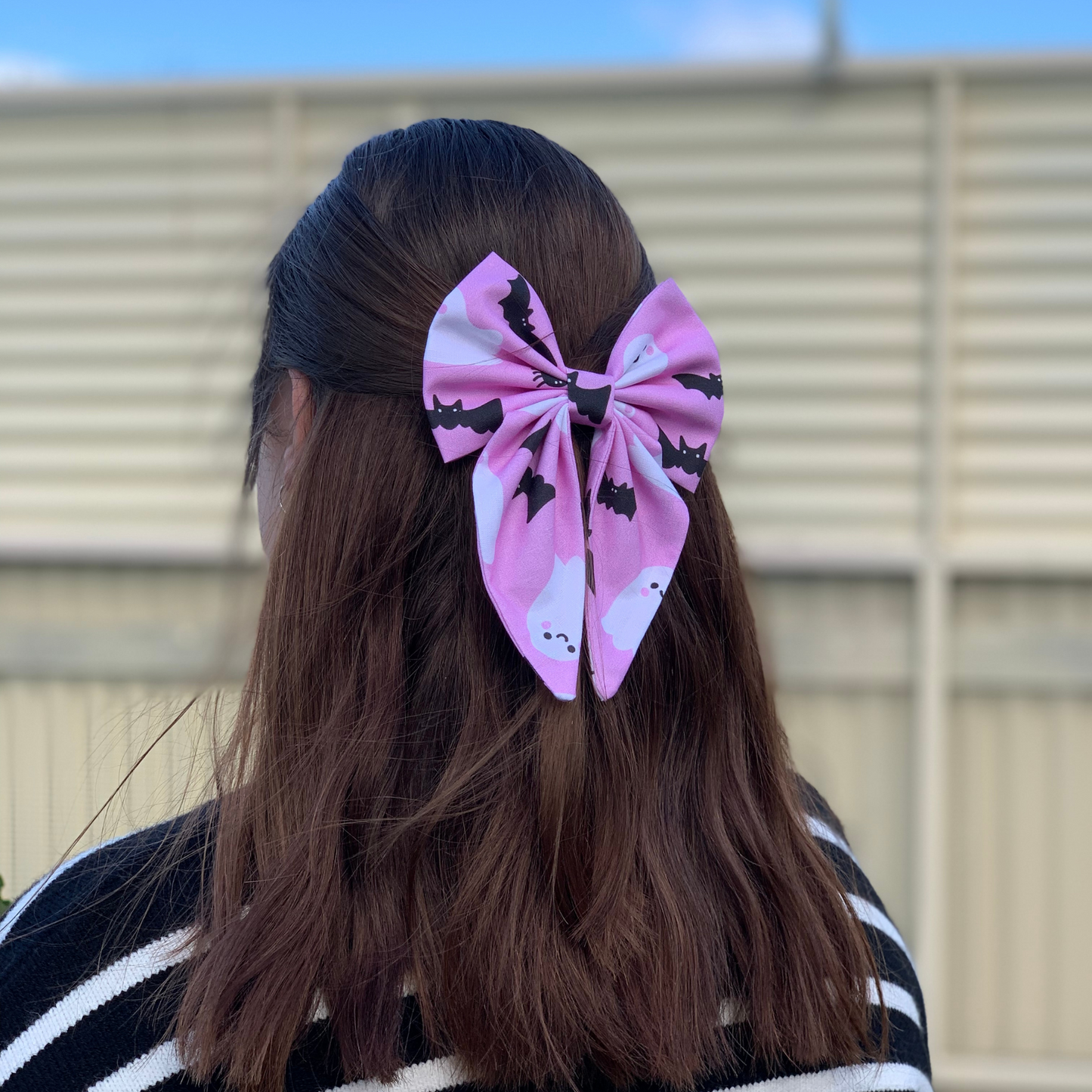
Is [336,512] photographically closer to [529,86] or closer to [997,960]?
[529,86]

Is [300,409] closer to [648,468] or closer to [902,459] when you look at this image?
[648,468]

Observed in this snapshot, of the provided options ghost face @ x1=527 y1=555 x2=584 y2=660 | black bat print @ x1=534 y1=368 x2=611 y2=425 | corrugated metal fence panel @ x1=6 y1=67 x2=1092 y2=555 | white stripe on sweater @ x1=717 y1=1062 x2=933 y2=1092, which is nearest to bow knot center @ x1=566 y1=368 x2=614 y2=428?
black bat print @ x1=534 y1=368 x2=611 y2=425

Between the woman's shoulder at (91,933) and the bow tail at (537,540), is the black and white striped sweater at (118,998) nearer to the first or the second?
the woman's shoulder at (91,933)

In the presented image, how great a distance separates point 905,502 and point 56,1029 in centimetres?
259

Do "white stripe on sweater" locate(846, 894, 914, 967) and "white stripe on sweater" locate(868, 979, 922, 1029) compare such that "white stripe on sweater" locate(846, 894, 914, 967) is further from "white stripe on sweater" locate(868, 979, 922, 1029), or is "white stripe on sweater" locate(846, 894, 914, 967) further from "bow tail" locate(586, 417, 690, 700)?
"bow tail" locate(586, 417, 690, 700)

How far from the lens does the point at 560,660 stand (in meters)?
0.85

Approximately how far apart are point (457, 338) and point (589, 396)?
115mm

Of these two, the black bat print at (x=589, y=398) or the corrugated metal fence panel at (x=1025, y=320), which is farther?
the corrugated metal fence panel at (x=1025, y=320)

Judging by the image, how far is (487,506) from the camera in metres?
0.85

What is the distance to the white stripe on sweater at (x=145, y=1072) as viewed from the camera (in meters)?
0.80

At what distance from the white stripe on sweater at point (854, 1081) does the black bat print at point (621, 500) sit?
473 mm

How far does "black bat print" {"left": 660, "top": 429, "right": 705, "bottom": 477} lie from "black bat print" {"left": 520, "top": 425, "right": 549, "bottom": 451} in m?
0.11

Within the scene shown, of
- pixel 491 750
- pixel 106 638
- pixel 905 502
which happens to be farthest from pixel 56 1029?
pixel 905 502

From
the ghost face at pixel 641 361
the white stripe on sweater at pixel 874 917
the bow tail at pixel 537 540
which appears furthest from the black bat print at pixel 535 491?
the white stripe on sweater at pixel 874 917
